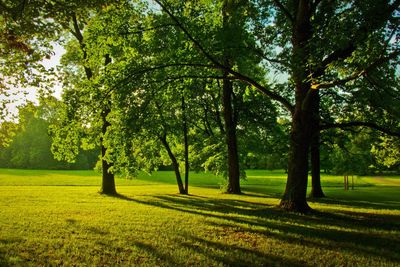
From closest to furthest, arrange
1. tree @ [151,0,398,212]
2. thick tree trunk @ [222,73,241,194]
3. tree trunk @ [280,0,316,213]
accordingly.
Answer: tree @ [151,0,398,212] < tree trunk @ [280,0,316,213] < thick tree trunk @ [222,73,241,194]

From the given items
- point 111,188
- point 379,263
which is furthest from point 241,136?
point 379,263

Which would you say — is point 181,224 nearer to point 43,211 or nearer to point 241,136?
point 43,211

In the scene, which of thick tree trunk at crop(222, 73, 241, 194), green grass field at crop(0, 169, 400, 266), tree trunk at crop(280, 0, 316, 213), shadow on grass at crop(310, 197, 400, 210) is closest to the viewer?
green grass field at crop(0, 169, 400, 266)

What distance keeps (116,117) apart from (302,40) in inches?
334

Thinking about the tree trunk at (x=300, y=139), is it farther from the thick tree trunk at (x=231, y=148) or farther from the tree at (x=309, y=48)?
the thick tree trunk at (x=231, y=148)

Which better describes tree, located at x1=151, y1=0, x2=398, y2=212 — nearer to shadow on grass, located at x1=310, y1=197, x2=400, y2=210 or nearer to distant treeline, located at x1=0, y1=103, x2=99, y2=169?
shadow on grass, located at x1=310, y1=197, x2=400, y2=210

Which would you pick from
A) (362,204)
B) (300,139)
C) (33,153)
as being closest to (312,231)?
(300,139)

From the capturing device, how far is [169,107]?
2469cm

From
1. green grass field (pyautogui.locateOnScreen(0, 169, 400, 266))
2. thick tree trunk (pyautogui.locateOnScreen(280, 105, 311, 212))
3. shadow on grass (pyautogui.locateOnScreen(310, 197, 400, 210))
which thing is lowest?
shadow on grass (pyautogui.locateOnScreen(310, 197, 400, 210))

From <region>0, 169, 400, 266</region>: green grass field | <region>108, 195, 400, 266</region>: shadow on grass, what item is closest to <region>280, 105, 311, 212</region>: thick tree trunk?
<region>108, 195, 400, 266</region>: shadow on grass

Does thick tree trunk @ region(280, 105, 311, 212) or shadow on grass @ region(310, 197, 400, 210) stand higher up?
thick tree trunk @ region(280, 105, 311, 212)

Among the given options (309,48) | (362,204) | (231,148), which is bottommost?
(362,204)

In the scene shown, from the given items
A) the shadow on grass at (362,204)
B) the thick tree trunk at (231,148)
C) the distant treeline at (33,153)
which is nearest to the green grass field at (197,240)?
the shadow on grass at (362,204)

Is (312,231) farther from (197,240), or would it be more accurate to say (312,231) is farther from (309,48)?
(309,48)
